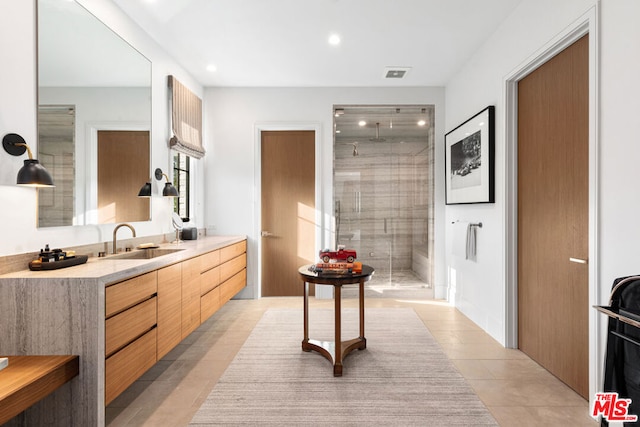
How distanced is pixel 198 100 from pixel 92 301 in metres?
3.29

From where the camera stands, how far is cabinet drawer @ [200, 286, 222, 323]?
3.09 meters

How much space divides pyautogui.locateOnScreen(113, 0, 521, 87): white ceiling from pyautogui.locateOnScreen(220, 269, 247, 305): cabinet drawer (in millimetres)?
2400

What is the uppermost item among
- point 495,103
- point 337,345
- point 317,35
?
point 317,35

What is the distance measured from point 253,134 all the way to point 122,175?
81.4 inches

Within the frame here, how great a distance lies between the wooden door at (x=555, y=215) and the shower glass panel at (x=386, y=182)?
5.97 ft

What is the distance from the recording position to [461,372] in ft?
8.23

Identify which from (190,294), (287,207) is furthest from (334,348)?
(287,207)

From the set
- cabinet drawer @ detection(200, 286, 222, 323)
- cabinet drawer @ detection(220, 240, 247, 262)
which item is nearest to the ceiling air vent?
cabinet drawer @ detection(220, 240, 247, 262)

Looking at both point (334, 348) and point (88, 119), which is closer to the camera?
point (88, 119)

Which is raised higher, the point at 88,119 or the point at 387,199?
the point at 88,119

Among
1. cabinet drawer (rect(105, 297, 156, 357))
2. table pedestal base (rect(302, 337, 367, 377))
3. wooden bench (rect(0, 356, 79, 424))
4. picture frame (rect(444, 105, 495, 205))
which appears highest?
picture frame (rect(444, 105, 495, 205))

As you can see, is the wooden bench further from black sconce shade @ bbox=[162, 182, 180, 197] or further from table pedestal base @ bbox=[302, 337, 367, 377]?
black sconce shade @ bbox=[162, 182, 180, 197]

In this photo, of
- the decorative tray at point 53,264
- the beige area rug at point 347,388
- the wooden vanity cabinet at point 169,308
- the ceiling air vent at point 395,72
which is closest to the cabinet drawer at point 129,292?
the wooden vanity cabinet at point 169,308

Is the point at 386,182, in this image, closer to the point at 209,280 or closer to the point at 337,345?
the point at 209,280
